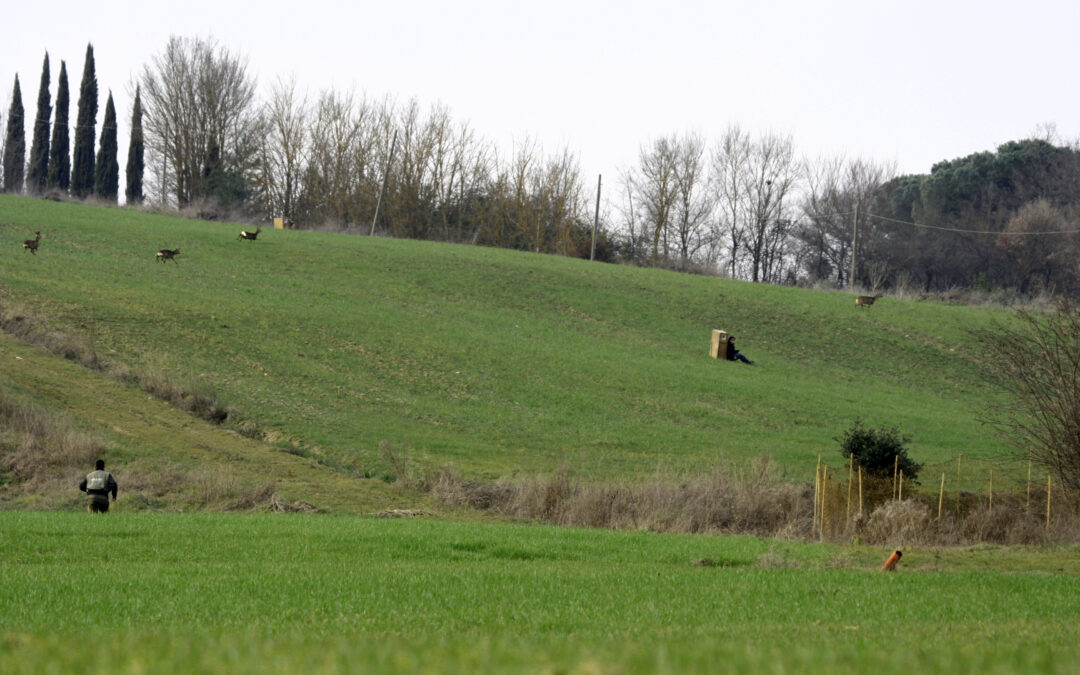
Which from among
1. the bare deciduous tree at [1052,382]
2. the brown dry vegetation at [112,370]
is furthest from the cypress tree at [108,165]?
the bare deciduous tree at [1052,382]

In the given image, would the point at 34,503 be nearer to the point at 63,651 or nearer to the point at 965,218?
the point at 63,651

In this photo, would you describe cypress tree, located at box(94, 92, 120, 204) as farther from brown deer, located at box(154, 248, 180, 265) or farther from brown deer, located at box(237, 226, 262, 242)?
brown deer, located at box(154, 248, 180, 265)

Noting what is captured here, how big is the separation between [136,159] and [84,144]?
15.5 feet

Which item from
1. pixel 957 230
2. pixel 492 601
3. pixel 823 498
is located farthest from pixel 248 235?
pixel 957 230

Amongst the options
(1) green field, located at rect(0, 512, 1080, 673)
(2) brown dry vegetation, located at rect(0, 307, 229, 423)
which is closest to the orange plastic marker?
(1) green field, located at rect(0, 512, 1080, 673)

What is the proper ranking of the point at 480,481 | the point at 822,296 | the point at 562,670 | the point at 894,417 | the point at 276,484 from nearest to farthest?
1. the point at 562,670
2. the point at 276,484
3. the point at 480,481
4. the point at 894,417
5. the point at 822,296

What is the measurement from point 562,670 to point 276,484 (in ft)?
73.6

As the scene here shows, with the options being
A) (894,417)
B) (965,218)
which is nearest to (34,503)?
(894,417)

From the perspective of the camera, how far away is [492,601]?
428 inches

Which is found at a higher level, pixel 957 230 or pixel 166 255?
pixel 957 230

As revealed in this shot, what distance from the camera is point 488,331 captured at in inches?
1837

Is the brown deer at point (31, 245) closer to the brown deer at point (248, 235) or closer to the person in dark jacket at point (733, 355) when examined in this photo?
the brown deer at point (248, 235)

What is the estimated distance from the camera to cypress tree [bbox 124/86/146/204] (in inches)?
3369

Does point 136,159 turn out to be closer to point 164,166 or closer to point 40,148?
point 164,166
